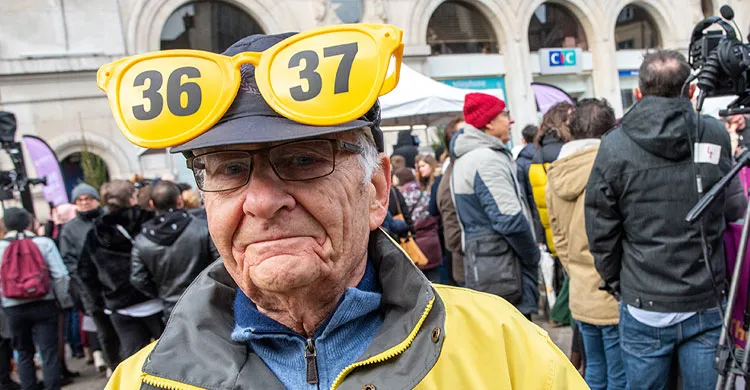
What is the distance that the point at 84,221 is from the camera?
536cm

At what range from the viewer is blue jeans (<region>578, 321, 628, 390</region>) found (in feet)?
10.00

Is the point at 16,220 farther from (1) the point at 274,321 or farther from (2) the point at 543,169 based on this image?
(1) the point at 274,321

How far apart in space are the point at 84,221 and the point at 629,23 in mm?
19538

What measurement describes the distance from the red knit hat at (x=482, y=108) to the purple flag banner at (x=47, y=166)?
275 inches

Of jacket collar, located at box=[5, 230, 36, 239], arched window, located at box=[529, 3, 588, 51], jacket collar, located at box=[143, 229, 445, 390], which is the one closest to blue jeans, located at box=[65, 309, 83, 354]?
jacket collar, located at box=[5, 230, 36, 239]

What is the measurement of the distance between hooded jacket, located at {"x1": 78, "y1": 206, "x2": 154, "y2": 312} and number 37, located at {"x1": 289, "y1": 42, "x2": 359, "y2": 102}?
13.5 ft

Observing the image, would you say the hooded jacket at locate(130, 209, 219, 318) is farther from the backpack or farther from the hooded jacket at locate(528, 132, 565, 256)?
the hooded jacket at locate(528, 132, 565, 256)

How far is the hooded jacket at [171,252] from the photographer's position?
422 cm

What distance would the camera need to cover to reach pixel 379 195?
55.5 inches

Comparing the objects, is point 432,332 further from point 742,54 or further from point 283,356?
point 742,54

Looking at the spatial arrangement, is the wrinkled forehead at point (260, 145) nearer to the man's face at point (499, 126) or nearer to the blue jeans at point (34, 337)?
the man's face at point (499, 126)

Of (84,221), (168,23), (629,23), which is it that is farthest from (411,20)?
(84,221)

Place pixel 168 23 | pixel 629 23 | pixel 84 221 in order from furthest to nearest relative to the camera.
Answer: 1. pixel 629 23
2. pixel 168 23
3. pixel 84 221

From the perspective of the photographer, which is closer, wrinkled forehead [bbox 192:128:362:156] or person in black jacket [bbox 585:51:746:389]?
wrinkled forehead [bbox 192:128:362:156]
